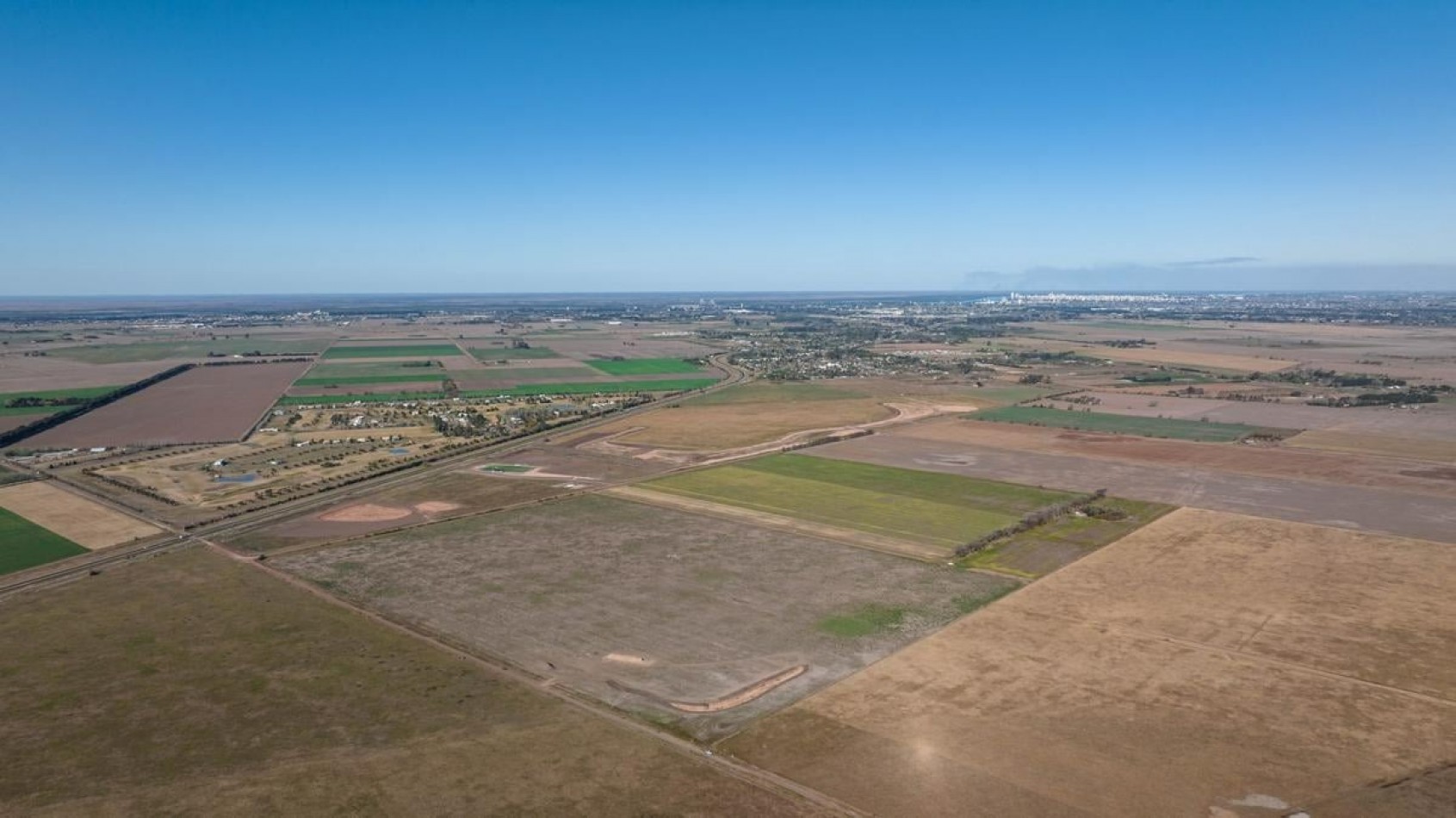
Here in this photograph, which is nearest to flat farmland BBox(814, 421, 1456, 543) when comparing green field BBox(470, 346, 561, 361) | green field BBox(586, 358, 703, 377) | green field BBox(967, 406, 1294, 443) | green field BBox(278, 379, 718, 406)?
green field BBox(967, 406, 1294, 443)

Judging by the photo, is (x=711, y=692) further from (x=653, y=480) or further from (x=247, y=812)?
(x=653, y=480)

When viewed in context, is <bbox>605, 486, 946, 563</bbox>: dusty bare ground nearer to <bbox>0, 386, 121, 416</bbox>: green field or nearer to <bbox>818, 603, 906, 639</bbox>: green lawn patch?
<bbox>818, 603, 906, 639</bbox>: green lawn patch

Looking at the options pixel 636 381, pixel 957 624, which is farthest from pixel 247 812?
pixel 636 381

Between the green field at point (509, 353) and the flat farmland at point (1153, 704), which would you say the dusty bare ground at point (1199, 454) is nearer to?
the flat farmland at point (1153, 704)

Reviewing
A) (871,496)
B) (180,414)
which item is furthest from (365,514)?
(180,414)

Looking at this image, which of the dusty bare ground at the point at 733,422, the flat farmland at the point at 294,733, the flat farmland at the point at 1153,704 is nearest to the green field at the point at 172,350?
the dusty bare ground at the point at 733,422
